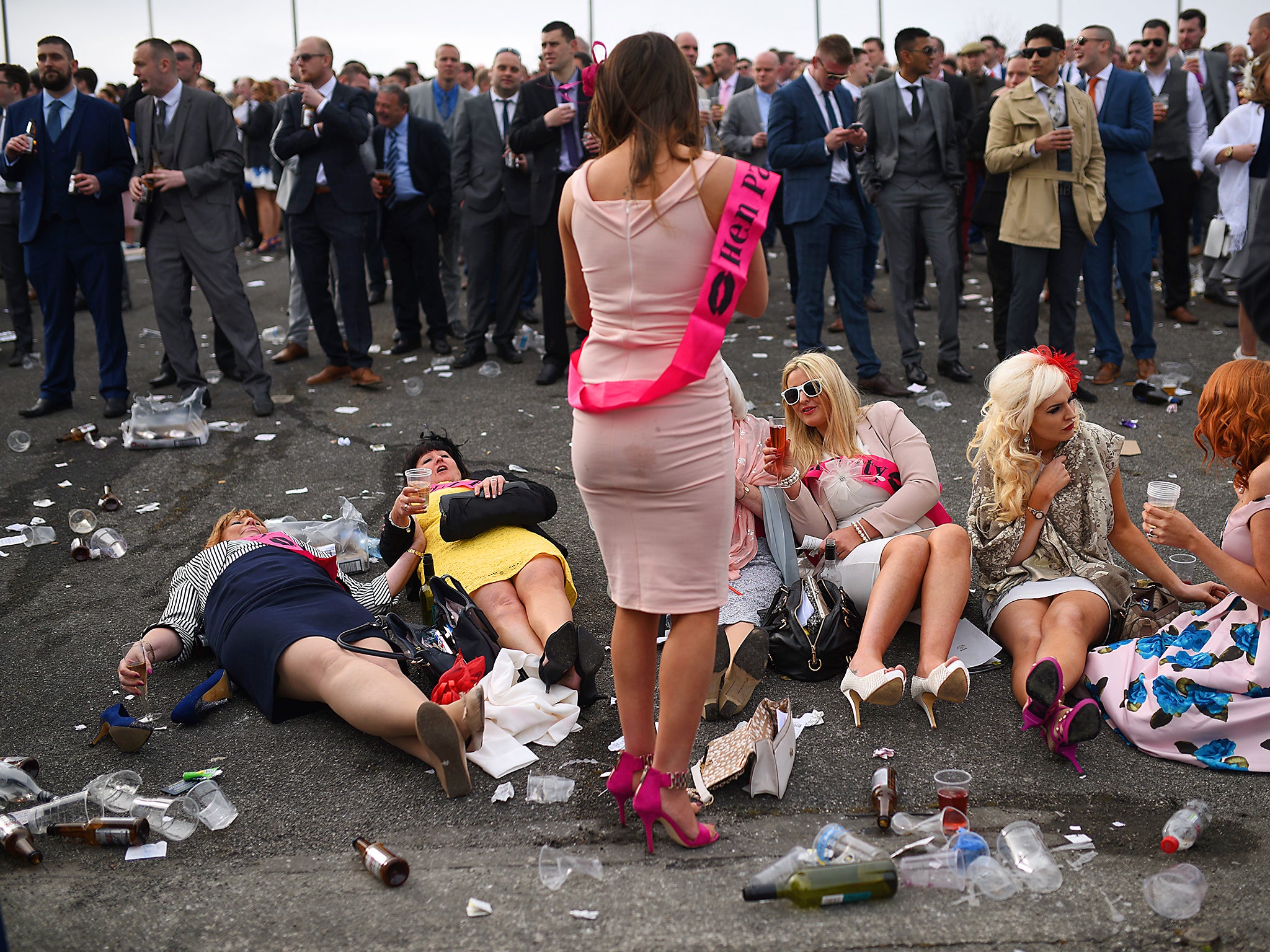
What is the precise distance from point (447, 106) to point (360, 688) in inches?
365

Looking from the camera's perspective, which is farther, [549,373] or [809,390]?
[549,373]

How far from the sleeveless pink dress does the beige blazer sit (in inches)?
206

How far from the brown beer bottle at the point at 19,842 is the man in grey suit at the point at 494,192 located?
20.3ft

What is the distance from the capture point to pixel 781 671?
12.9 ft

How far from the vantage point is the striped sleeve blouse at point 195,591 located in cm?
405

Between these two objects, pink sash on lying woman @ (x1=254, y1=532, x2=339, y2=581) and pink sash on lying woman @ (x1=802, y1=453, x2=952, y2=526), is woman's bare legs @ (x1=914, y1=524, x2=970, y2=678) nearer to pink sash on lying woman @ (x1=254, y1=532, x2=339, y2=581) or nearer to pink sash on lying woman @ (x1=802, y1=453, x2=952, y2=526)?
pink sash on lying woman @ (x1=802, y1=453, x2=952, y2=526)

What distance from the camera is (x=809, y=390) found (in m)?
4.25

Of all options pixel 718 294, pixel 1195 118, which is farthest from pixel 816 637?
pixel 1195 118

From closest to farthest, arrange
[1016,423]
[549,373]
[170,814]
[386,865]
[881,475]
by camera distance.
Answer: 1. [386,865]
2. [170,814]
3. [1016,423]
4. [881,475]
5. [549,373]

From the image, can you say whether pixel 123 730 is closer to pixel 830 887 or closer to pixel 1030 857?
pixel 830 887

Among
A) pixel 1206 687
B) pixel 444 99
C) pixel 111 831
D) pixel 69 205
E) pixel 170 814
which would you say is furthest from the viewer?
pixel 444 99

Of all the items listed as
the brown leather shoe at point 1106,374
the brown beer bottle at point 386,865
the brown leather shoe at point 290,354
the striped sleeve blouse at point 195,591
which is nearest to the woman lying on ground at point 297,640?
the striped sleeve blouse at point 195,591

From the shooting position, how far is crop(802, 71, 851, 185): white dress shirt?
7648 millimetres

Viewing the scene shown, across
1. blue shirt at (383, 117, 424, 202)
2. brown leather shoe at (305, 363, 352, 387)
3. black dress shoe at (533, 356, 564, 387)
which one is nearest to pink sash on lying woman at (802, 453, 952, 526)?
black dress shoe at (533, 356, 564, 387)
